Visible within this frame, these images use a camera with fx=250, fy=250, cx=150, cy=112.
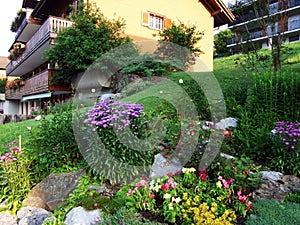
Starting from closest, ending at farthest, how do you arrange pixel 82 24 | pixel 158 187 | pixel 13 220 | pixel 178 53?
pixel 158 187, pixel 13 220, pixel 82 24, pixel 178 53

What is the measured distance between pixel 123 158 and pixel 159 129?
32.0 inches

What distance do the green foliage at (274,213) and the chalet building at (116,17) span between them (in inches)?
425

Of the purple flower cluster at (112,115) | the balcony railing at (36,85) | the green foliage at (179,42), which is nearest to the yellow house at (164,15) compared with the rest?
the green foliage at (179,42)

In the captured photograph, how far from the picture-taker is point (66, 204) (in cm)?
330

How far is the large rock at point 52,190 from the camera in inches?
134

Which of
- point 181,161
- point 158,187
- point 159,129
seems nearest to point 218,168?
point 181,161

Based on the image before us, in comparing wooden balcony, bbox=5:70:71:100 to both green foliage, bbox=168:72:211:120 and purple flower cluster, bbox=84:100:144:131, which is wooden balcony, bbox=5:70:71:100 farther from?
purple flower cluster, bbox=84:100:144:131

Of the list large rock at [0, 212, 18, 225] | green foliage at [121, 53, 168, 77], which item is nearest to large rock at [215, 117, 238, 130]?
large rock at [0, 212, 18, 225]

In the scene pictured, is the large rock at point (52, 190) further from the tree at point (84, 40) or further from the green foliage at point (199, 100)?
the tree at point (84, 40)

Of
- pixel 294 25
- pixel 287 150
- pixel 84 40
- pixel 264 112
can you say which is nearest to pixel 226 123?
pixel 264 112

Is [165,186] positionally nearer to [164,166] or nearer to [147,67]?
[164,166]

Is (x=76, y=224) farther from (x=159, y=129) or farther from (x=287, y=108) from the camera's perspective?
(x=287, y=108)

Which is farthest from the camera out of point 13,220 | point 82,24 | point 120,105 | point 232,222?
point 82,24

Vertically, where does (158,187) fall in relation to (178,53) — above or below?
below
